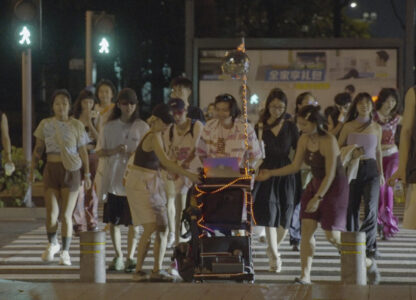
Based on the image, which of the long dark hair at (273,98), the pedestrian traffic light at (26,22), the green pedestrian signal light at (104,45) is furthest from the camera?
the green pedestrian signal light at (104,45)

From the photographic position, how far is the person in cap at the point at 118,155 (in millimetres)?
11672

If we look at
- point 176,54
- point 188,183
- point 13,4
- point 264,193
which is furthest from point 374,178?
point 176,54

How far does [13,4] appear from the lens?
16.5 m

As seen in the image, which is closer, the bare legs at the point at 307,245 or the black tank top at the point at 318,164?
the bare legs at the point at 307,245

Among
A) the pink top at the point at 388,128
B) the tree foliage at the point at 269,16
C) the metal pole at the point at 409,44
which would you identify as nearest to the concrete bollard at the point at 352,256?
the pink top at the point at 388,128

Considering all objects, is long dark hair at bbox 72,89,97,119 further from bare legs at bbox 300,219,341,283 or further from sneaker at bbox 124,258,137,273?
bare legs at bbox 300,219,341,283

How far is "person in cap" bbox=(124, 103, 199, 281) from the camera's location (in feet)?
34.4

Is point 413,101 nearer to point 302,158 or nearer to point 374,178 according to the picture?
point 302,158

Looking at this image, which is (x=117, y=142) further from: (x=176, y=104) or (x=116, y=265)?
(x=116, y=265)

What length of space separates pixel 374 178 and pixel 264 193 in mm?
1275

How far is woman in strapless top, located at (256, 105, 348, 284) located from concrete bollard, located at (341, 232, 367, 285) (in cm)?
102

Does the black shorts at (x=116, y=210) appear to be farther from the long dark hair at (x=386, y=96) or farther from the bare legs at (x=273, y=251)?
the long dark hair at (x=386, y=96)

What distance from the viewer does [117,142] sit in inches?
468

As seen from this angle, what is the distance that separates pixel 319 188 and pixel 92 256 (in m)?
2.34
